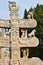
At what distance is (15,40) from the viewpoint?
1384cm

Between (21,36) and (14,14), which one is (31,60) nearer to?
(21,36)

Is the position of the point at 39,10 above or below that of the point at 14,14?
below

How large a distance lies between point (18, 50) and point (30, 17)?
1500mm

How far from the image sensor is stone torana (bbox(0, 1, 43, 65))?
13.8m

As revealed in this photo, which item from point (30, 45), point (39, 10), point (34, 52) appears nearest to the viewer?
point (30, 45)

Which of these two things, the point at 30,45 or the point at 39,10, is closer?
the point at 30,45

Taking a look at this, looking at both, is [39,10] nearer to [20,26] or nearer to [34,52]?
[34,52]

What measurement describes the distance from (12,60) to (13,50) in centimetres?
42

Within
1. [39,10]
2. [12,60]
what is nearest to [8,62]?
[12,60]

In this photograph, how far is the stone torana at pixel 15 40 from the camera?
45.3 feet

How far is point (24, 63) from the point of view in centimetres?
1381

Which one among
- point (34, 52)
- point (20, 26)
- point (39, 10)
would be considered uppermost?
point (20, 26)

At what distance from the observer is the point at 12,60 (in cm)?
1379

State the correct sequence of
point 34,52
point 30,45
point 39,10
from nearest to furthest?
point 30,45 → point 34,52 → point 39,10
